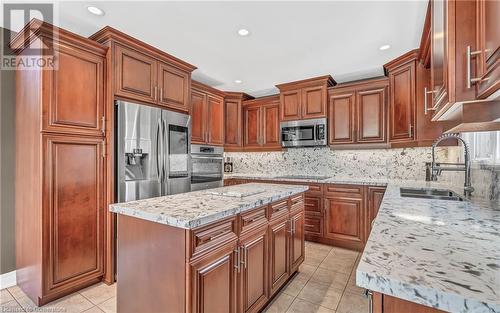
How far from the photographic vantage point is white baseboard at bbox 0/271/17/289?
2284 millimetres

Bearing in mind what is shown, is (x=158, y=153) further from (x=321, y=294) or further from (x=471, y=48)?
(x=471, y=48)

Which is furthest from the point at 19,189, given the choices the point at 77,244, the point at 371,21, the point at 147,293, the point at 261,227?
the point at 371,21

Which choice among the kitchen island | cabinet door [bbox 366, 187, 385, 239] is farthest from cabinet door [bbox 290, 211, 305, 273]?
cabinet door [bbox 366, 187, 385, 239]

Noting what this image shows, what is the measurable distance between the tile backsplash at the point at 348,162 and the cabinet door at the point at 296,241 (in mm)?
1612

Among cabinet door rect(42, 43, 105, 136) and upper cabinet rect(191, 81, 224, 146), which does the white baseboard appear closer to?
cabinet door rect(42, 43, 105, 136)

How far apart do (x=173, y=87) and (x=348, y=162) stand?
9.52 feet

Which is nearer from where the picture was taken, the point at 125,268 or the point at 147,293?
the point at 147,293

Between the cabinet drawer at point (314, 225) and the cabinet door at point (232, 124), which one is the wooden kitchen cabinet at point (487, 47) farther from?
the cabinet door at point (232, 124)

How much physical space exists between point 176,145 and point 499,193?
9.44ft

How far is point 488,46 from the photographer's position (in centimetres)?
75

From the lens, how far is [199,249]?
49.0 inches

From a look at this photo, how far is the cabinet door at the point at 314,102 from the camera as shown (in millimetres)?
3721

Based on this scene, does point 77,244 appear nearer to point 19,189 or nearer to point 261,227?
point 19,189

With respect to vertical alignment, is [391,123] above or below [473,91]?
above
